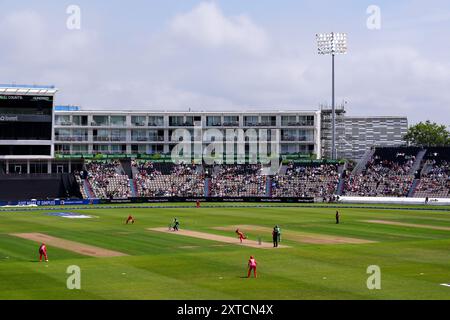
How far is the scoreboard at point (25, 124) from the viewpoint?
10044 cm

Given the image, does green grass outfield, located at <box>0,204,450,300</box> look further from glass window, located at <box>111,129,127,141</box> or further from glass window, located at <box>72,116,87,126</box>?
glass window, located at <box>72,116,87,126</box>

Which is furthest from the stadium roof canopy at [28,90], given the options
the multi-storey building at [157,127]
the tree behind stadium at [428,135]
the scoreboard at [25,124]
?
the tree behind stadium at [428,135]

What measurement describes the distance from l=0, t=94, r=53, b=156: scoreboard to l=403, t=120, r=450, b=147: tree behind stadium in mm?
101261

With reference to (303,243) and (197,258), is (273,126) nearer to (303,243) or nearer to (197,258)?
(303,243)

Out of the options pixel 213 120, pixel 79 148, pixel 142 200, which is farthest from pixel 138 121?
pixel 142 200

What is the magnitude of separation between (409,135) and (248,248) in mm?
135289

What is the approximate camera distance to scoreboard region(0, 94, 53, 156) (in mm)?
100438

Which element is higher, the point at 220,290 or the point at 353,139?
the point at 353,139

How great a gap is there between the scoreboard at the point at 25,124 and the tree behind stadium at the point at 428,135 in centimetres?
10126

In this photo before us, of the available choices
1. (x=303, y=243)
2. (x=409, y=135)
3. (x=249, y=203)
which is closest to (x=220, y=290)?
(x=303, y=243)

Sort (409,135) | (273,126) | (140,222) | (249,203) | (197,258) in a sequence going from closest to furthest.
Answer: (197,258) → (140,222) → (249,203) → (273,126) → (409,135)

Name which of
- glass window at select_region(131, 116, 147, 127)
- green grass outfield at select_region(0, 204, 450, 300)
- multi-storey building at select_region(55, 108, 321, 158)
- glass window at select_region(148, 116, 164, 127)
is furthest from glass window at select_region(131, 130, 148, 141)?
green grass outfield at select_region(0, 204, 450, 300)
